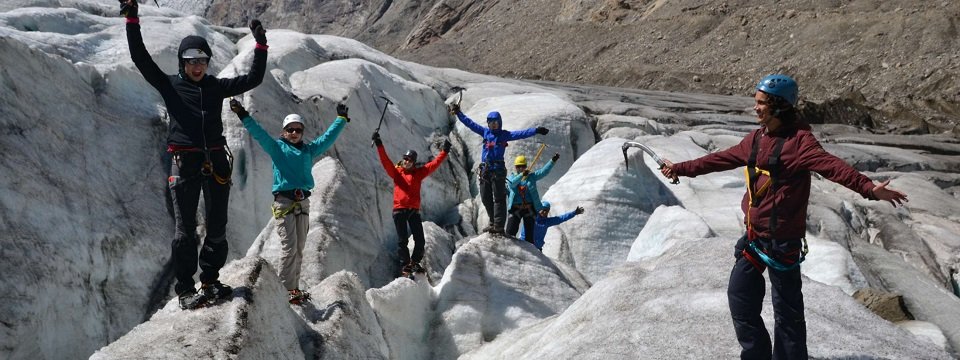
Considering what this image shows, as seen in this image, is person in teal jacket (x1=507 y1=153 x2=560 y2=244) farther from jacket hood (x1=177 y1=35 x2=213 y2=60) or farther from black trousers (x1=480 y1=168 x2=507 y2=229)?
jacket hood (x1=177 y1=35 x2=213 y2=60)

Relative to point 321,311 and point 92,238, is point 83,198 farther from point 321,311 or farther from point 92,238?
point 321,311

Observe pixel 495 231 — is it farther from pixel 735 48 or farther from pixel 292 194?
pixel 735 48

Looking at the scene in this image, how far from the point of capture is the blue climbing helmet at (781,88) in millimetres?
5848

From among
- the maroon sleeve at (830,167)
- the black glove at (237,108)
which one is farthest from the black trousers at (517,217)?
the maroon sleeve at (830,167)

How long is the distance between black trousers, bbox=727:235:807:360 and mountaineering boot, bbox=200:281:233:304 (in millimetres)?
4198

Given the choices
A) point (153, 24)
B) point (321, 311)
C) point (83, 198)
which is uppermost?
point (153, 24)

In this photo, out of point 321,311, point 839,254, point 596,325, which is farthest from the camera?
point 839,254

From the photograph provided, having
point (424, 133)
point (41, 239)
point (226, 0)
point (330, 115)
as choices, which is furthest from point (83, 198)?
point (226, 0)

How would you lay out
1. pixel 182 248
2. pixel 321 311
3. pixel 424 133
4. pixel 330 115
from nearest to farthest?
pixel 182 248
pixel 321 311
pixel 330 115
pixel 424 133

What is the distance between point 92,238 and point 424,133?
42.7 ft

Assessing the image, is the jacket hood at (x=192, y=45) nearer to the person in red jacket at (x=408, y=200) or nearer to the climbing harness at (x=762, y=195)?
the climbing harness at (x=762, y=195)

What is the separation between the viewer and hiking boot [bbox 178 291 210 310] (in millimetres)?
6570

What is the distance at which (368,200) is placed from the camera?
704 inches

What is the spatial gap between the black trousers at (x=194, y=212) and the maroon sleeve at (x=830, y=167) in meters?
4.75
